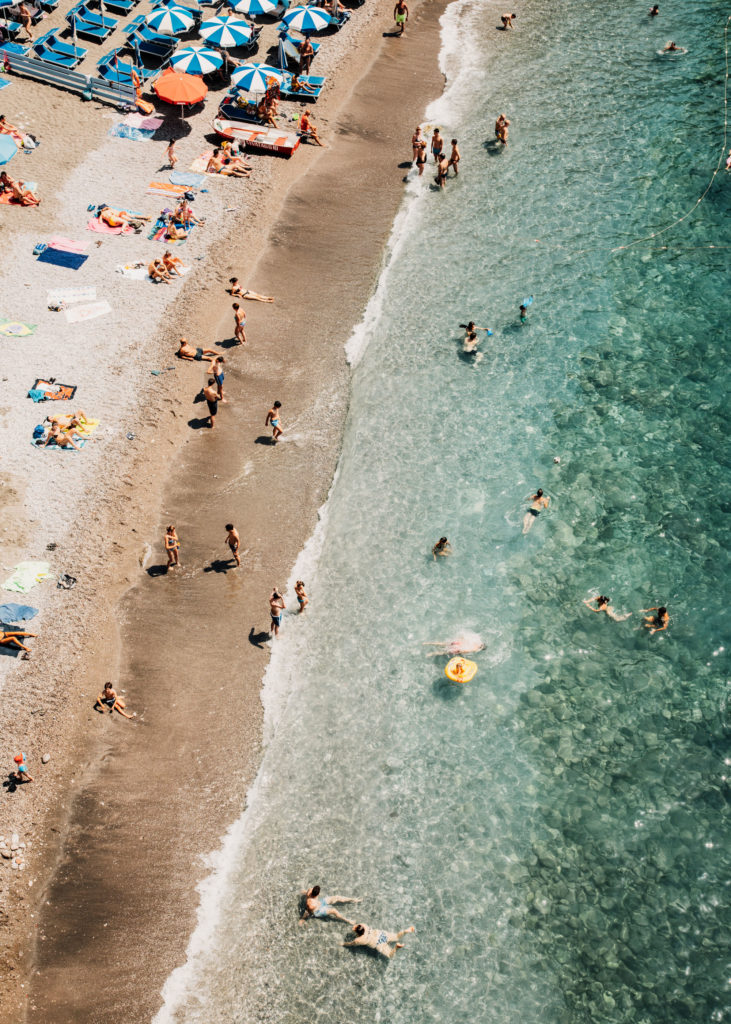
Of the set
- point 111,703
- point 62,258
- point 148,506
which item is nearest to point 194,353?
point 148,506

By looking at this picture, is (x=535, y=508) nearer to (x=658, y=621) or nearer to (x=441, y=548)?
(x=441, y=548)

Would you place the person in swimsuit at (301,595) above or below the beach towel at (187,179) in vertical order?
below

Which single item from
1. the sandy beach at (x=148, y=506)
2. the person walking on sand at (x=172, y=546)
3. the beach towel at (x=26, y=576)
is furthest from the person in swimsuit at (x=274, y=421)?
the beach towel at (x=26, y=576)

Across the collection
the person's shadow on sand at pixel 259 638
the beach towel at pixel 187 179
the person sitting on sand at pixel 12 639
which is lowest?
the person sitting on sand at pixel 12 639

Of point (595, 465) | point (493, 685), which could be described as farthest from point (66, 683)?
point (595, 465)

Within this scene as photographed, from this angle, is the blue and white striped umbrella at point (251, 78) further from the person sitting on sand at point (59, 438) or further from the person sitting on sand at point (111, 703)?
the person sitting on sand at point (111, 703)

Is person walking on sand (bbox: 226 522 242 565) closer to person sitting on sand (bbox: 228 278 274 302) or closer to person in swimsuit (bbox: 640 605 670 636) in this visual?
person sitting on sand (bbox: 228 278 274 302)

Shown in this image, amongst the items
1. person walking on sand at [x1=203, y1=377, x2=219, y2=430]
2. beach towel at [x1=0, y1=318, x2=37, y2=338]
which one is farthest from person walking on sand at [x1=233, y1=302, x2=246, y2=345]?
beach towel at [x1=0, y1=318, x2=37, y2=338]
